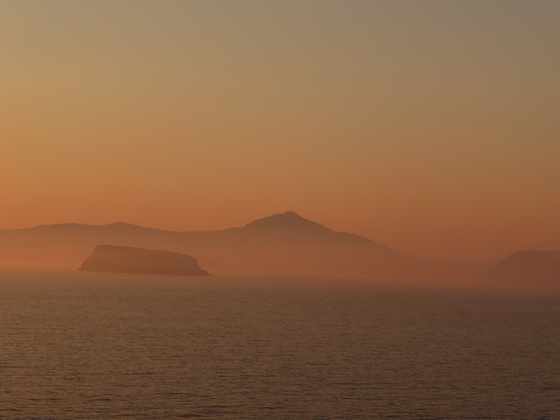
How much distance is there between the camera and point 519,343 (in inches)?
4995

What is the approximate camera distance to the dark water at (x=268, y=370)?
6544 centimetres

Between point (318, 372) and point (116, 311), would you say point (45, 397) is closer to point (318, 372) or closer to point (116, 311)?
point (318, 372)

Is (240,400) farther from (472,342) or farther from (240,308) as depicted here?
(240,308)

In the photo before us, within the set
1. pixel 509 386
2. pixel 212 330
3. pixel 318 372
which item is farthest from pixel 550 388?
pixel 212 330

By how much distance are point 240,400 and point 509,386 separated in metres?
32.2

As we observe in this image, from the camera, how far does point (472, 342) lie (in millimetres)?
126312

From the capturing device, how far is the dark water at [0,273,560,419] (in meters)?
65.4

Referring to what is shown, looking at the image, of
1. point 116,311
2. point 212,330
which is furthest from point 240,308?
point 212,330

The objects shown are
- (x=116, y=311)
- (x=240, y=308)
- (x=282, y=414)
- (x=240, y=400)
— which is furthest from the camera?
(x=240, y=308)

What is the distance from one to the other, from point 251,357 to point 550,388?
37691 mm

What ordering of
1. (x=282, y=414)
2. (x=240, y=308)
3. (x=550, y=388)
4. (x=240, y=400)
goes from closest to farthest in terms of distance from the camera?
1. (x=282, y=414)
2. (x=240, y=400)
3. (x=550, y=388)
4. (x=240, y=308)

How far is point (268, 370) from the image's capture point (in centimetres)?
8488

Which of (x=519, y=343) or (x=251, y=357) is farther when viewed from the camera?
(x=519, y=343)

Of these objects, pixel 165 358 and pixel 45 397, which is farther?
pixel 165 358
